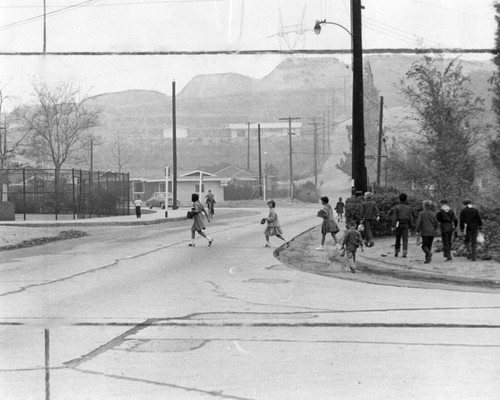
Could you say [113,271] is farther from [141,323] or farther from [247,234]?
[247,234]

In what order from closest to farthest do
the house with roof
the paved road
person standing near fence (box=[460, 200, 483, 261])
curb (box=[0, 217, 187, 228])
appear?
the paved road < person standing near fence (box=[460, 200, 483, 261]) < curb (box=[0, 217, 187, 228]) < the house with roof

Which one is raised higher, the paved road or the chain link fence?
the chain link fence

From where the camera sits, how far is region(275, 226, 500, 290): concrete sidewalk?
46.9 ft

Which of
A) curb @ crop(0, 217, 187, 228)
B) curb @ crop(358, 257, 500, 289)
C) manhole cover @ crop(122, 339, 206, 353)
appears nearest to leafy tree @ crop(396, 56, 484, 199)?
curb @ crop(358, 257, 500, 289)

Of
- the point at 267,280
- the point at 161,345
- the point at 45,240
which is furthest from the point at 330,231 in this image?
the point at 161,345

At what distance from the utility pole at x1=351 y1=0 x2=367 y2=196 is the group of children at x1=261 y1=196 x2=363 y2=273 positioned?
1.48 m

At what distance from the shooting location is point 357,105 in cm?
2177

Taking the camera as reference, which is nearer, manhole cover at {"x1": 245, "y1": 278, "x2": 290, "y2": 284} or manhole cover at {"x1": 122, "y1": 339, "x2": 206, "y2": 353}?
manhole cover at {"x1": 122, "y1": 339, "x2": 206, "y2": 353}

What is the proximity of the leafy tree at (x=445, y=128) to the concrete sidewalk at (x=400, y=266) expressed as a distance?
478 cm

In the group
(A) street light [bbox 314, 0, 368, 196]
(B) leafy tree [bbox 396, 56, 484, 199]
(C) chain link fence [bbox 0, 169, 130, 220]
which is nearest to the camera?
(A) street light [bbox 314, 0, 368, 196]

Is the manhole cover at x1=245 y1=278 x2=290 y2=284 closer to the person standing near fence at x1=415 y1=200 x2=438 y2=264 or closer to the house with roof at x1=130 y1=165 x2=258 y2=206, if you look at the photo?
the person standing near fence at x1=415 y1=200 x2=438 y2=264

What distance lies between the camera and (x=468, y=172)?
25219mm

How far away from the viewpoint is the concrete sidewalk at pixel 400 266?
14305 millimetres

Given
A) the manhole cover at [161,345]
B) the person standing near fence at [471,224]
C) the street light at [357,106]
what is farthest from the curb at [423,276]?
the manhole cover at [161,345]
